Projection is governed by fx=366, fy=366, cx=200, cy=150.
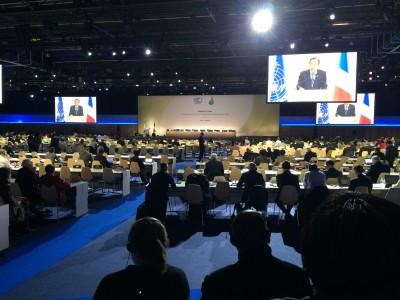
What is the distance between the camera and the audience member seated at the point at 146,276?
1977 millimetres

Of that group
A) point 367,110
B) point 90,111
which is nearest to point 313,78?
point 367,110

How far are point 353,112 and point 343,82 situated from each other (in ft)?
40.1

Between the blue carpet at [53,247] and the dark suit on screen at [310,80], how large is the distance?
581 cm

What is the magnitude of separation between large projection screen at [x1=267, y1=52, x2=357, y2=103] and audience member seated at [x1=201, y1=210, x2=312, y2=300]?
8.80 metres

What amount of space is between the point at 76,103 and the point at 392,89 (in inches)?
904

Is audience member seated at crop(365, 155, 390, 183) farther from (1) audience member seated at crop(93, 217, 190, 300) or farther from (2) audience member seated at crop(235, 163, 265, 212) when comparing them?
(1) audience member seated at crop(93, 217, 190, 300)

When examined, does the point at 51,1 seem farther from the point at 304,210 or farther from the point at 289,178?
the point at 304,210

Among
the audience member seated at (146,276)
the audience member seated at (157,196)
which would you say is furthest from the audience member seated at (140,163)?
the audience member seated at (146,276)

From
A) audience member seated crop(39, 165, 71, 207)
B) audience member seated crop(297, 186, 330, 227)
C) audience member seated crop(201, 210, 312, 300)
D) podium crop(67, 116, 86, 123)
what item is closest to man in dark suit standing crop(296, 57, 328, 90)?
audience member seated crop(297, 186, 330, 227)

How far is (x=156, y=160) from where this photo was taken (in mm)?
14922

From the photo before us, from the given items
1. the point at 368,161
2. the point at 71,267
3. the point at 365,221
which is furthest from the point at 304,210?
the point at 368,161

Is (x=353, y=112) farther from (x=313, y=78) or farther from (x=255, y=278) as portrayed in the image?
(x=255, y=278)

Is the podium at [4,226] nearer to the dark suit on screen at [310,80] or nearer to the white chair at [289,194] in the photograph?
the white chair at [289,194]

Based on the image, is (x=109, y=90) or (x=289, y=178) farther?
(x=109, y=90)
